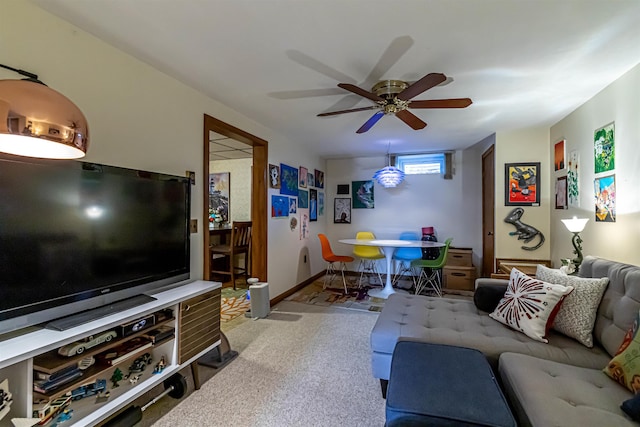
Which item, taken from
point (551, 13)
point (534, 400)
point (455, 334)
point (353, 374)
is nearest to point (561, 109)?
point (551, 13)

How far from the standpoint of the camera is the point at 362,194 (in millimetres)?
5625

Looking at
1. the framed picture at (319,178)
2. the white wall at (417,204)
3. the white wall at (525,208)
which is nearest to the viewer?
the white wall at (525,208)

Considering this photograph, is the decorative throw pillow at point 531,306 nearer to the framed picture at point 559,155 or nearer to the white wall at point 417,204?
the framed picture at point 559,155

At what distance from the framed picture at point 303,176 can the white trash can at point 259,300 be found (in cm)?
189

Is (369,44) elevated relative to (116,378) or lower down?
elevated

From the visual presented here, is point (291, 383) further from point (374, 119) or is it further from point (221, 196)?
point (221, 196)

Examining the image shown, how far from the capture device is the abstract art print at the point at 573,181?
9.57 ft

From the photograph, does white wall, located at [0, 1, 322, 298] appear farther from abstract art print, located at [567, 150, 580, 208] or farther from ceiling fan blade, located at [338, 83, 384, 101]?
abstract art print, located at [567, 150, 580, 208]

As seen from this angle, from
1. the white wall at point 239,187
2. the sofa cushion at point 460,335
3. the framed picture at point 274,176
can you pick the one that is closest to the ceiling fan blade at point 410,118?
the sofa cushion at point 460,335

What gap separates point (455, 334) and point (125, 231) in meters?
2.11

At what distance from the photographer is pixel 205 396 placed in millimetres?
1935

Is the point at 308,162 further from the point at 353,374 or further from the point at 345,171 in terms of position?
the point at 353,374

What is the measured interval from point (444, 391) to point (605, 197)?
7.89ft

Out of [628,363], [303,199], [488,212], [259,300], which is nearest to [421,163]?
[488,212]
